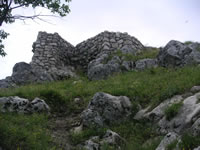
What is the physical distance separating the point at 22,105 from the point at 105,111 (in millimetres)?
3156

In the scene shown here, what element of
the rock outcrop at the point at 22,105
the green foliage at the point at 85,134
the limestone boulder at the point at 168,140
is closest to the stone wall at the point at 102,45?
the rock outcrop at the point at 22,105

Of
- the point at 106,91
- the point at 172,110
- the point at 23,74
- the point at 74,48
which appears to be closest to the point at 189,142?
the point at 172,110

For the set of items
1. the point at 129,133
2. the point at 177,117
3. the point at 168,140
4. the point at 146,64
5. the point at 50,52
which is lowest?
the point at 129,133

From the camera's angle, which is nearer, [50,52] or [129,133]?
[129,133]

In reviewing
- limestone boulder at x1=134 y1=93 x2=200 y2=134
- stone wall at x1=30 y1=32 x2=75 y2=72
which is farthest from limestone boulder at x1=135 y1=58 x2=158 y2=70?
limestone boulder at x1=134 y1=93 x2=200 y2=134

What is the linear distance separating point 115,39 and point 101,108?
12.3 metres

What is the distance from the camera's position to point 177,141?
19.4ft

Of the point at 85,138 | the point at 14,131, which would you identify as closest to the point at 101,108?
the point at 85,138

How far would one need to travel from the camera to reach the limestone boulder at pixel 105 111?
909 cm

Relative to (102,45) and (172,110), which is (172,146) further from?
(102,45)

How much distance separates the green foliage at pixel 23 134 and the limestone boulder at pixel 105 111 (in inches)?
57.4

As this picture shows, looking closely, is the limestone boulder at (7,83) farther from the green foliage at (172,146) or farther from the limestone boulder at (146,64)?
the green foliage at (172,146)

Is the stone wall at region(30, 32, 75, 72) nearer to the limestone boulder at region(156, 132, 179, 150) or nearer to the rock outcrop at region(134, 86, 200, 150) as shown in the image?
the rock outcrop at region(134, 86, 200, 150)

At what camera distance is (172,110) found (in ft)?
26.4
